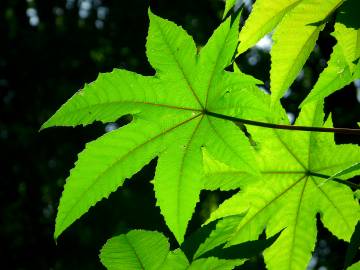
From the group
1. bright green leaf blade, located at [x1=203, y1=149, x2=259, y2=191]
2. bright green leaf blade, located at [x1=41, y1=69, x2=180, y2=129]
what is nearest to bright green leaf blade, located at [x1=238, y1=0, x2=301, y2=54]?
bright green leaf blade, located at [x1=41, y1=69, x2=180, y2=129]

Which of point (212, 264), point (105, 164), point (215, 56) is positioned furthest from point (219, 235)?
point (215, 56)

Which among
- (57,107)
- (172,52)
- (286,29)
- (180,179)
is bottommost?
(57,107)

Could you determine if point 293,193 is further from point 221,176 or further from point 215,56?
point 215,56

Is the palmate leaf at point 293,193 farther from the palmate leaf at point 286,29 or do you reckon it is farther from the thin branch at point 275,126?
the palmate leaf at point 286,29

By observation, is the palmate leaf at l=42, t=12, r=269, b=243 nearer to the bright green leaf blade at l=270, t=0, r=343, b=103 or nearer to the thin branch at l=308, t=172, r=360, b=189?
the bright green leaf blade at l=270, t=0, r=343, b=103

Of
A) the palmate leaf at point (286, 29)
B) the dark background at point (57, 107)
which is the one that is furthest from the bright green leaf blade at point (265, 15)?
the dark background at point (57, 107)

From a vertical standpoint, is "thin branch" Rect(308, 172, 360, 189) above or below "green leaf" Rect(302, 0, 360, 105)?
below

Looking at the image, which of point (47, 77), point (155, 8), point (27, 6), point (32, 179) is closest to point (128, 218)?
point (32, 179)
